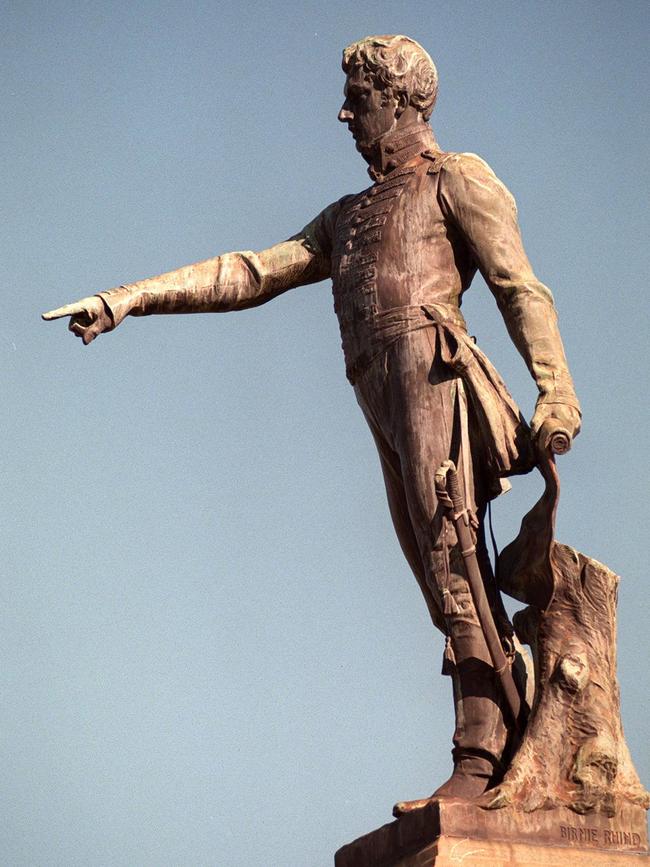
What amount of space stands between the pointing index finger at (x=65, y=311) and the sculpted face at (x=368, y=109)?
178 centimetres

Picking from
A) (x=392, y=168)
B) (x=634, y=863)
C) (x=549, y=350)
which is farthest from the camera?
(x=392, y=168)

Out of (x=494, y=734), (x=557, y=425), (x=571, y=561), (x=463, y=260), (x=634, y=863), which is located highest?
(x=463, y=260)

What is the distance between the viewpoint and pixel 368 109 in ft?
34.7

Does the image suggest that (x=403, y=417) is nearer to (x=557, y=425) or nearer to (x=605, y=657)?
(x=557, y=425)

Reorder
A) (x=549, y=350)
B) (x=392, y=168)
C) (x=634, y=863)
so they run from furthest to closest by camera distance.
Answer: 1. (x=392, y=168)
2. (x=549, y=350)
3. (x=634, y=863)

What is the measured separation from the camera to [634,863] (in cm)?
928

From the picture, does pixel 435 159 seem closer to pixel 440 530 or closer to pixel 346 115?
pixel 346 115

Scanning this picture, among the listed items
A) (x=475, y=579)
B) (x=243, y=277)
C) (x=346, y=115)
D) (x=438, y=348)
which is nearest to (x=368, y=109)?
(x=346, y=115)

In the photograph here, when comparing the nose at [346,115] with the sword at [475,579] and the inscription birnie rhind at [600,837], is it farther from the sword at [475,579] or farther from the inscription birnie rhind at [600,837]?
the inscription birnie rhind at [600,837]

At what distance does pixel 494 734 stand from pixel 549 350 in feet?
6.33

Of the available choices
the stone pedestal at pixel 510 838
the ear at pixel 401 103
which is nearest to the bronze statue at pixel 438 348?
the ear at pixel 401 103

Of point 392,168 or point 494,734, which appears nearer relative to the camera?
point 494,734

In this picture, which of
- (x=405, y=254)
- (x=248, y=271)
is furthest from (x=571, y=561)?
(x=248, y=271)

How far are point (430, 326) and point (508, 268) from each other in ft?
1.67
